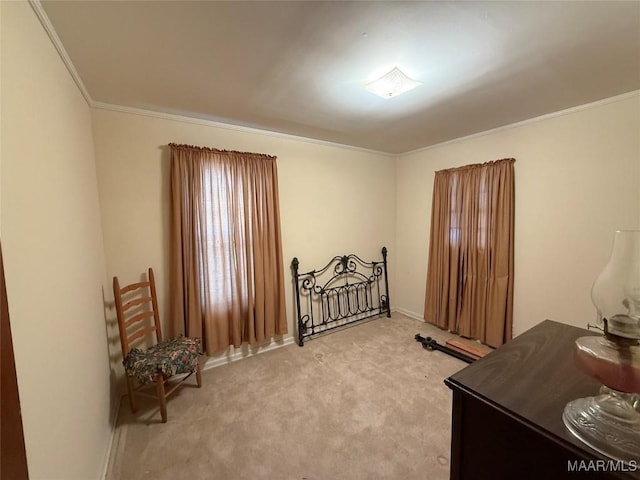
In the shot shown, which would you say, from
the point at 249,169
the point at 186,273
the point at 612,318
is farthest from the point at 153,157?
the point at 612,318

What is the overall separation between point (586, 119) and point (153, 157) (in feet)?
12.4

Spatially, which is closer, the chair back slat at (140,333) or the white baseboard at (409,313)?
the chair back slat at (140,333)

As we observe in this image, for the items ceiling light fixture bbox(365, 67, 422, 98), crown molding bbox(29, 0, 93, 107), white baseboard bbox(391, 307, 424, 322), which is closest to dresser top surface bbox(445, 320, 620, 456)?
ceiling light fixture bbox(365, 67, 422, 98)

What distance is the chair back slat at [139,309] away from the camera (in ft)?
6.92

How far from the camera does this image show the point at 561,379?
37.3 inches

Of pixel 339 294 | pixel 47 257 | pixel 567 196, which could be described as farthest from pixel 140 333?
pixel 567 196

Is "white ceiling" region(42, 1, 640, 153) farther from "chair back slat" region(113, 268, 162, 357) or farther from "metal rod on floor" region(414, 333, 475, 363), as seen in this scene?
"metal rod on floor" region(414, 333, 475, 363)

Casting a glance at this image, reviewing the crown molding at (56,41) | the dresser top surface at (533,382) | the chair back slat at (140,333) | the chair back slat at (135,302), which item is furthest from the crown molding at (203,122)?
the dresser top surface at (533,382)

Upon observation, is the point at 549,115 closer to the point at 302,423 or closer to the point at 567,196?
the point at 567,196

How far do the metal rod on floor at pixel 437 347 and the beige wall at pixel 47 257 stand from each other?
289 centimetres

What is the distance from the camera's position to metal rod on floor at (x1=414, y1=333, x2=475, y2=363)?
2686 millimetres

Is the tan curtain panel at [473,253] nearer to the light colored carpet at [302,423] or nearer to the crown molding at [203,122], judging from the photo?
the light colored carpet at [302,423]

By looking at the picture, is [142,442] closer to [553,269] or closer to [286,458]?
[286,458]

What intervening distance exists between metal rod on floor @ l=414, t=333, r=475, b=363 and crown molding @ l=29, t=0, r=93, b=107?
147 inches
